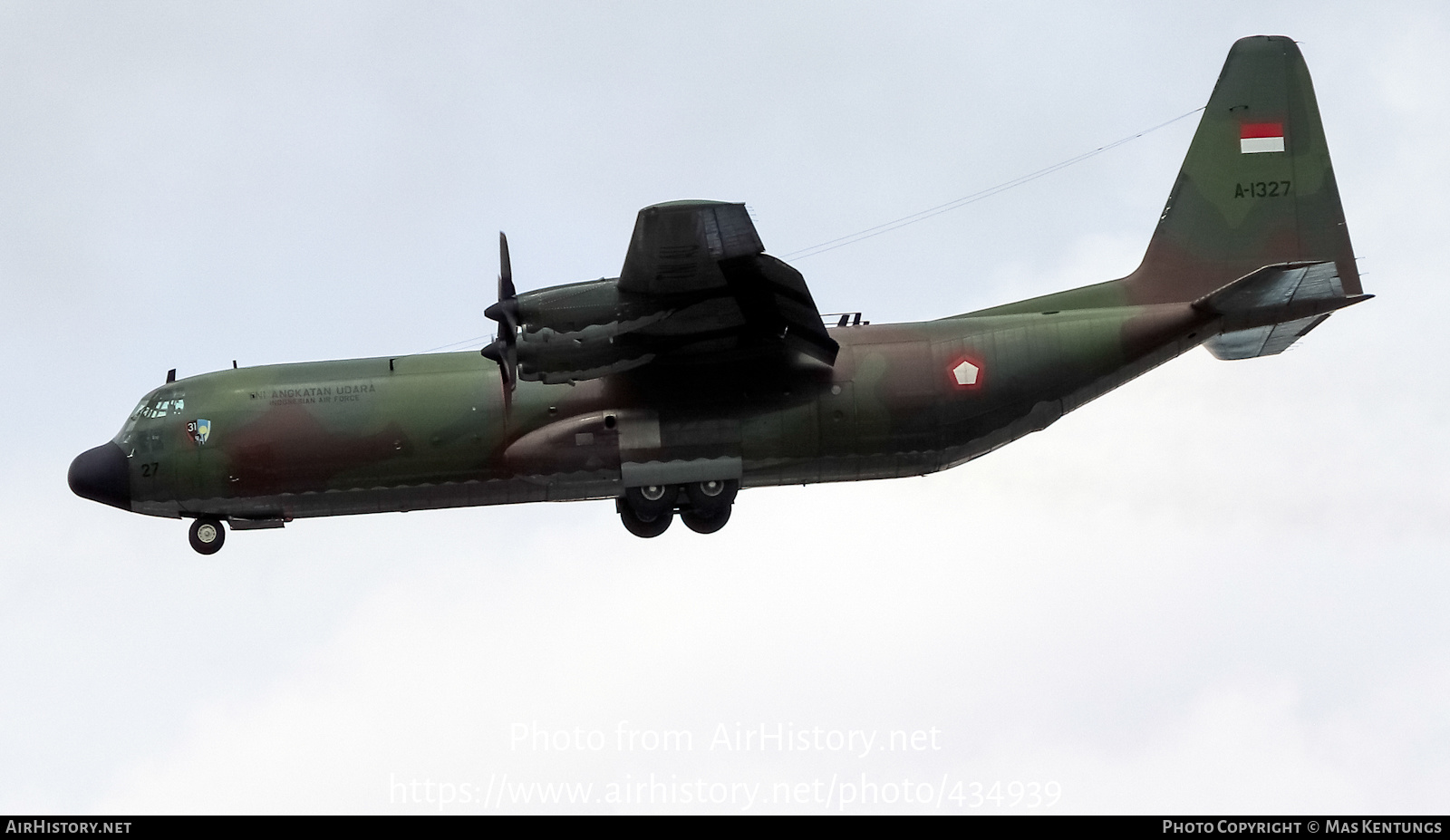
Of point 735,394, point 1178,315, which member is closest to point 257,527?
point 735,394

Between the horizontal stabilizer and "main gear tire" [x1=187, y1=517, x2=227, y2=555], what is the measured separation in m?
14.8

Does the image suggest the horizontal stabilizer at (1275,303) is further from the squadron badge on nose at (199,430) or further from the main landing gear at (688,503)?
the squadron badge on nose at (199,430)

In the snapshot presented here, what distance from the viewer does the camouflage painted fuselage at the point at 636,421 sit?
26.6 meters

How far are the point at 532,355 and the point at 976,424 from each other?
651 centimetres

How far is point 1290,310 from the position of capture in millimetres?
26719

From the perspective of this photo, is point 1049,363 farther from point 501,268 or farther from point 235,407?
point 235,407

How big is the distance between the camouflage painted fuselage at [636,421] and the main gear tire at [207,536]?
359 mm

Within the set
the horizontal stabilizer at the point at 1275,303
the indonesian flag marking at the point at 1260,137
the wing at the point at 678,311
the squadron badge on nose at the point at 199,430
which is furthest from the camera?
the indonesian flag marking at the point at 1260,137

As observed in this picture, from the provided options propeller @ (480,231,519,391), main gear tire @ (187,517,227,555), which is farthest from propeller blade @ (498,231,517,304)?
main gear tire @ (187,517,227,555)

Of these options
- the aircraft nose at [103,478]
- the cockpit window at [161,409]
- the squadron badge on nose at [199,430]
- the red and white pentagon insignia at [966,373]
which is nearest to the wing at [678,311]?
the red and white pentagon insignia at [966,373]

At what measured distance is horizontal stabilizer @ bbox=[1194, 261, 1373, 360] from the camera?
25.9m

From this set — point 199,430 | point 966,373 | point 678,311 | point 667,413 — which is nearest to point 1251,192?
point 966,373
